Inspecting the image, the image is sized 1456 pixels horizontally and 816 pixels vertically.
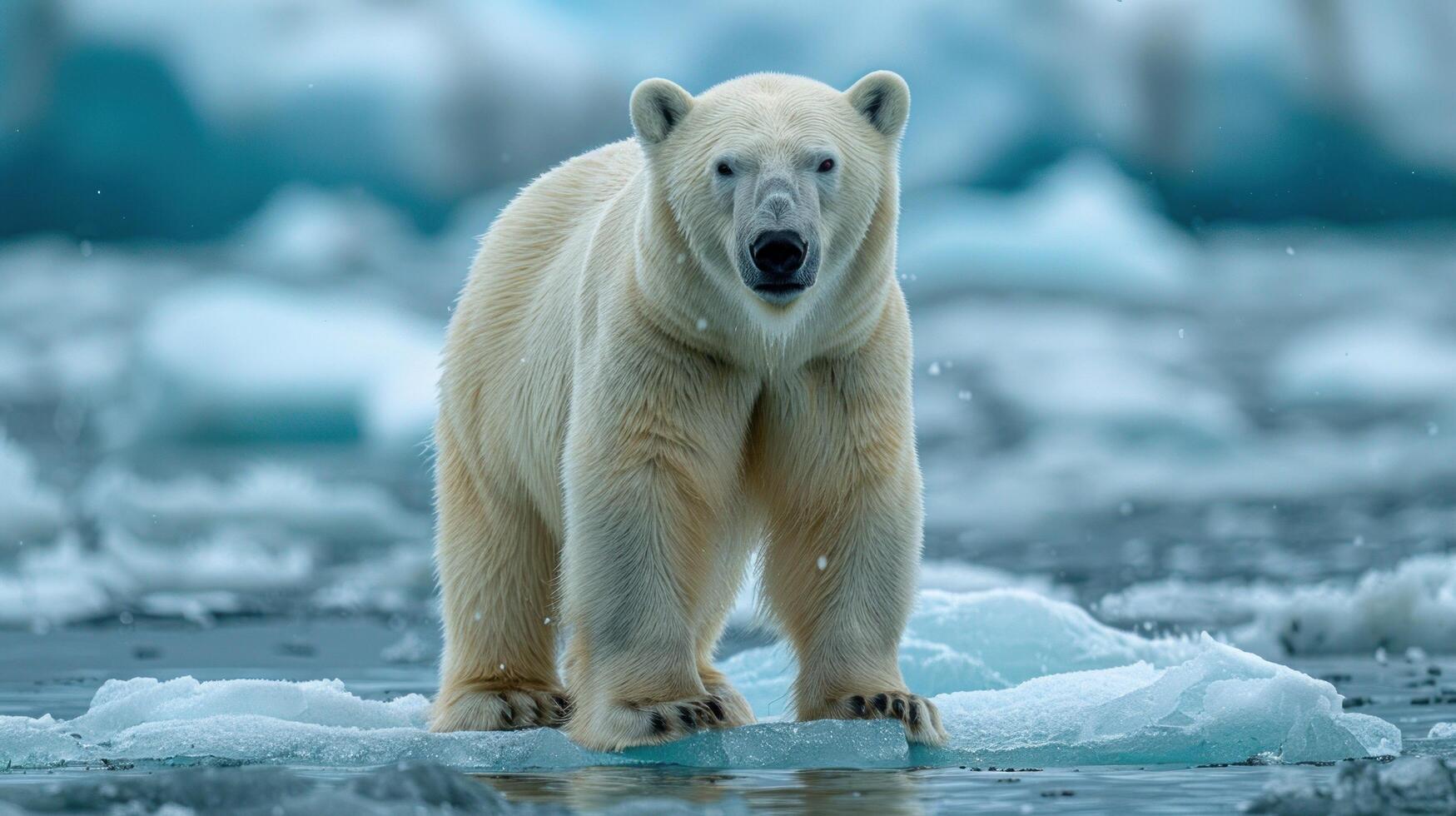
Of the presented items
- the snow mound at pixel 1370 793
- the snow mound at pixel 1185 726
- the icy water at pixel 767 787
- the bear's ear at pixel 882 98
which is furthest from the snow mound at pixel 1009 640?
the snow mound at pixel 1370 793

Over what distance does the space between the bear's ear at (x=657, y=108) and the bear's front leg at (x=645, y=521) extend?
723 mm

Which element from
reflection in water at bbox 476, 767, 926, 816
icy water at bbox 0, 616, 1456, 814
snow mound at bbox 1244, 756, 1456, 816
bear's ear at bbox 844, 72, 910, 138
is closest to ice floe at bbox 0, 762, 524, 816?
icy water at bbox 0, 616, 1456, 814

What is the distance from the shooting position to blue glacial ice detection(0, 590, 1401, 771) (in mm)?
5273

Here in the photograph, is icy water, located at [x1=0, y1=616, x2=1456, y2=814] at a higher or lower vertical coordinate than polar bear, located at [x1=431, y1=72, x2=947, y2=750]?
lower

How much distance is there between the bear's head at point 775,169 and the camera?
198 inches

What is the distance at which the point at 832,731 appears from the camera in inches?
207

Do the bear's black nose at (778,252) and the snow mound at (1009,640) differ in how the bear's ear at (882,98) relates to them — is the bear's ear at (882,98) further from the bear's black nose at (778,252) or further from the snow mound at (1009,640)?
the snow mound at (1009,640)

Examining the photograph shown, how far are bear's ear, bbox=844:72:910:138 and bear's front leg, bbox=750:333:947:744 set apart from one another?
0.77 meters

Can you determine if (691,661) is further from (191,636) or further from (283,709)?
(191,636)

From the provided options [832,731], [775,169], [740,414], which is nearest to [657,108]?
[775,169]

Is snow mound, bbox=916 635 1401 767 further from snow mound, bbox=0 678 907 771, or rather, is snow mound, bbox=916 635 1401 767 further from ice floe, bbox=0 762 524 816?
ice floe, bbox=0 762 524 816

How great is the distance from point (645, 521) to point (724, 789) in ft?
3.80

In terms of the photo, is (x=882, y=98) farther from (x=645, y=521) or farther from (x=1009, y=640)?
(x=1009, y=640)

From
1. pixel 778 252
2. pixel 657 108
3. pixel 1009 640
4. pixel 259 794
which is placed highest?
pixel 657 108
